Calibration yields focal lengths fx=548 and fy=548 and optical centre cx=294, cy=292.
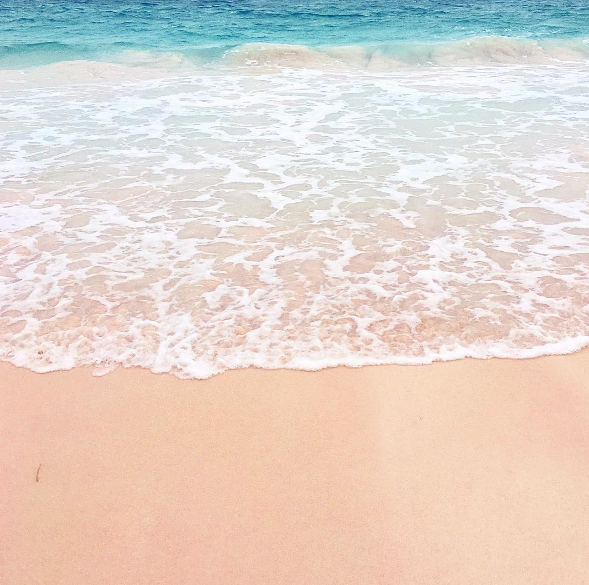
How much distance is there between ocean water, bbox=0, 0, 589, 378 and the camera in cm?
372

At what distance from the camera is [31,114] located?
9.45m

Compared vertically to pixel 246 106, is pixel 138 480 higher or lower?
higher

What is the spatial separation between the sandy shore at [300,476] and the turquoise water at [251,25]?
45.7 ft

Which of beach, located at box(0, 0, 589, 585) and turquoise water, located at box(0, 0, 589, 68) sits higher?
beach, located at box(0, 0, 589, 585)

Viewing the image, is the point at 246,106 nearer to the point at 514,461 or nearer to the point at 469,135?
the point at 469,135

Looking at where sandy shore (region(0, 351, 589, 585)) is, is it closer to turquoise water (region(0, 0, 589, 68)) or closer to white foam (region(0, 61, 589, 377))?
white foam (region(0, 61, 589, 377))

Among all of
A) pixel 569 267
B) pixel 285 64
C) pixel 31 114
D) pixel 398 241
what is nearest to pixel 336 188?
pixel 398 241

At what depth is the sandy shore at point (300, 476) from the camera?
2.37 meters

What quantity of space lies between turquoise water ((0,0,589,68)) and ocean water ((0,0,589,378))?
470cm

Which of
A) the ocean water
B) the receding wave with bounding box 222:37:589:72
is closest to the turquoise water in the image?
the receding wave with bounding box 222:37:589:72

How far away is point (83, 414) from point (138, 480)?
63 cm

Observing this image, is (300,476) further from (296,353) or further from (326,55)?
(326,55)

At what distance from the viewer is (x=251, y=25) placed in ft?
66.9

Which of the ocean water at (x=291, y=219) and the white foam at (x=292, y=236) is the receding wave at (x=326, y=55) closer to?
the ocean water at (x=291, y=219)
